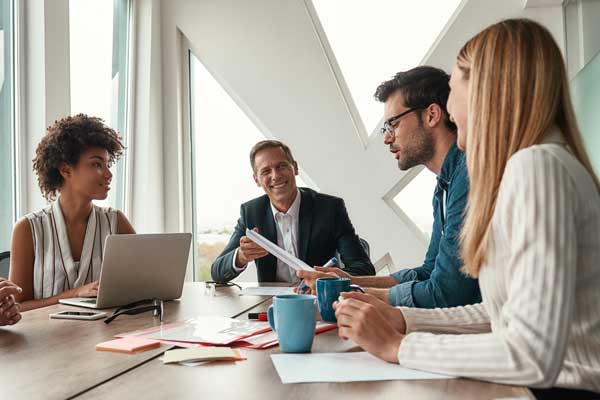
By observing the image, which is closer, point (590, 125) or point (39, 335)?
point (39, 335)

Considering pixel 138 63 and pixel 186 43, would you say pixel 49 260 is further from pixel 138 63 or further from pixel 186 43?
pixel 186 43

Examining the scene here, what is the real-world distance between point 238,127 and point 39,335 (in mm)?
3302

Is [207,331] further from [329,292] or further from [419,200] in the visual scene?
[419,200]

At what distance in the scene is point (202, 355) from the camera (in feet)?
3.56

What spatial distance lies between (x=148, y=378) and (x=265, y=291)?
1.16 metres

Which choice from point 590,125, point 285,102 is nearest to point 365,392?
point 590,125

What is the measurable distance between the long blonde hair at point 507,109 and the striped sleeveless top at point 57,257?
1669 mm

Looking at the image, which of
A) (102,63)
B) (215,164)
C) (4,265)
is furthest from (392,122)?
(215,164)

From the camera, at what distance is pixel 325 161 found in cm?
428

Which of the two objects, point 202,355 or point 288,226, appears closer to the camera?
point 202,355

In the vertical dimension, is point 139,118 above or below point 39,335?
above

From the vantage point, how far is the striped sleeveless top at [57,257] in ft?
7.00

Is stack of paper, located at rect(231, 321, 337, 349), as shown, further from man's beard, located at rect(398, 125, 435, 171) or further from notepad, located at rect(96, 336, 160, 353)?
man's beard, located at rect(398, 125, 435, 171)

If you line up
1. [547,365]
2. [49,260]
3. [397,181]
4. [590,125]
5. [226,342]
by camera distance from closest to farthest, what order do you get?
1. [547,365]
2. [226,342]
3. [49,260]
4. [590,125]
5. [397,181]
